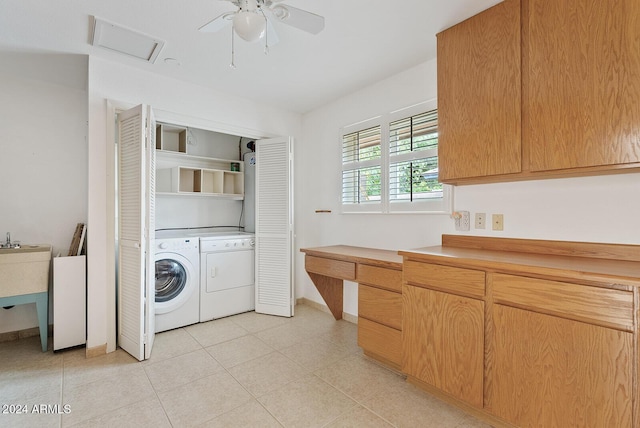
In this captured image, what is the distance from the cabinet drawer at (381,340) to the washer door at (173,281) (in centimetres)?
185

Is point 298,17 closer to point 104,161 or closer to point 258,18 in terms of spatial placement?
point 258,18

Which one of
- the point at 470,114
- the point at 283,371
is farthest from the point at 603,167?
the point at 283,371

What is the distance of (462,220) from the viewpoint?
2.36 m

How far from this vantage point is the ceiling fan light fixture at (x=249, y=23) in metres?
1.47

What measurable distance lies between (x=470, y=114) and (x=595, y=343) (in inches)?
56.2

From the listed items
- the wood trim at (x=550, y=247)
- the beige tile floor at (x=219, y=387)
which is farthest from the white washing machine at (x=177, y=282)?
the wood trim at (x=550, y=247)

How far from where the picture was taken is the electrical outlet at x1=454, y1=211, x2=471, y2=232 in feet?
7.66

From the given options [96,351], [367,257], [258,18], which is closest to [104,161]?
[96,351]

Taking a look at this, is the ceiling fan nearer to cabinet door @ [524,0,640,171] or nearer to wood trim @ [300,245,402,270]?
cabinet door @ [524,0,640,171]

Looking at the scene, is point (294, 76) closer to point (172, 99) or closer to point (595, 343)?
point (172, 99)

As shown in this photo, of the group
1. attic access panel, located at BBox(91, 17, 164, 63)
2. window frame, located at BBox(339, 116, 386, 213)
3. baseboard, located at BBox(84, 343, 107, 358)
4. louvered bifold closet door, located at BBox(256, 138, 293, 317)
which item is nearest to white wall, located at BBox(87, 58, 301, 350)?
baseboard, located at BBox(84, 343, 107, 358)

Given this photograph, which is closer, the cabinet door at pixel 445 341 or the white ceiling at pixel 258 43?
the cabinet door at pixel 445 341

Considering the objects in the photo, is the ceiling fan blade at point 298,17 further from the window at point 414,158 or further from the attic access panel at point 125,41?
the window at point 414,158

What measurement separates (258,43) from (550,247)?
8.14 ft
